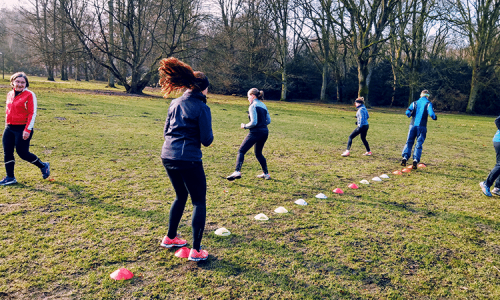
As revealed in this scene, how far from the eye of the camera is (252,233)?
4.20 metres

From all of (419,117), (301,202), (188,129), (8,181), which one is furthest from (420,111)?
(8,181)

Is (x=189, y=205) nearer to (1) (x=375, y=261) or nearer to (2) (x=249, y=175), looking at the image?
(2) (x=249, y=175)

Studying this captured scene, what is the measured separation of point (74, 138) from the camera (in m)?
9.43

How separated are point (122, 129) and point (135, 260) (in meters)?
8.87

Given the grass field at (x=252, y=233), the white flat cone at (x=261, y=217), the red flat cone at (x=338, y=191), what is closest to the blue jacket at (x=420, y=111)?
the grass field at (x=252, y=233)

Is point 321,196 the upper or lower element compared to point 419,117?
lower

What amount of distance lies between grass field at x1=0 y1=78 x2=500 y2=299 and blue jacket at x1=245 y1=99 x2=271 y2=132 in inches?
41.3

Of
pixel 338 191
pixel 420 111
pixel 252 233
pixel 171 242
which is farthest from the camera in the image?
pixel 420 111

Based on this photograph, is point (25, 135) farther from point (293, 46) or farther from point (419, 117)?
point (293, 46)

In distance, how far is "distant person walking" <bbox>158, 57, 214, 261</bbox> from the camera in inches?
127

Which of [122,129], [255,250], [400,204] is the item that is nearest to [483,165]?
[400,204]

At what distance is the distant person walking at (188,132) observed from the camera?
3219 mm

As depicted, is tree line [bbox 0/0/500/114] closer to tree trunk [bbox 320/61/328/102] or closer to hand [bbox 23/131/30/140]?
tree trunk [bbox 320/61/328/102]

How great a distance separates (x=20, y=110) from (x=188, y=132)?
3.63 meters
